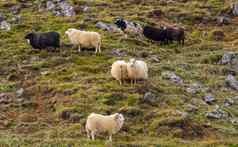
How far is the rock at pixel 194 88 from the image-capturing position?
29828 mm

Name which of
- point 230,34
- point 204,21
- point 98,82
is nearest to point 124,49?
point 98,82

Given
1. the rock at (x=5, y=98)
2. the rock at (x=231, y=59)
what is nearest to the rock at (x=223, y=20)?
the rock at (x=231, y=59)

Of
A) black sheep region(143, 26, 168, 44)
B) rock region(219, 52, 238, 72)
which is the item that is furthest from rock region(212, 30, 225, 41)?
rock region(219, 52, 238, 72)

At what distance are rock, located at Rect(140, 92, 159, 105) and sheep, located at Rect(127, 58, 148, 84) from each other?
1.84 meters

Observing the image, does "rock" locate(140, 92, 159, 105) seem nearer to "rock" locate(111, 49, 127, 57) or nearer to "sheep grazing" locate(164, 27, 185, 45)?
"rock" locate(111, 49, 127, 57)

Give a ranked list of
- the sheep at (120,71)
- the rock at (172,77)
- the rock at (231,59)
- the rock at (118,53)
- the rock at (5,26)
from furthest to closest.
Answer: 1. the rock at (5,26)
2. the rock at (118,53)
3. the rock at (231,59)
4. the rock at (172,77)
5. the sheep at (120,71)

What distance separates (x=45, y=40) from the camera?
36406mm

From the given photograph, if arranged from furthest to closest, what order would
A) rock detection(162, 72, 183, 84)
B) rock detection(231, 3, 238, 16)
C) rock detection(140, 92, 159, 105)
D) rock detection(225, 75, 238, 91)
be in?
1. rock detection(231, 3, 238, 16)
2. rock detection(225, 75, 238, 91)
3. rock detection(162, 72, 183, 84)
4. rock detection(140, 92, 159, 105)

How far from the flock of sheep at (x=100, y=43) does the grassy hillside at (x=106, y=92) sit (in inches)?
18.3

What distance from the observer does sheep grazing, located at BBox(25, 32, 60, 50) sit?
3635 cm

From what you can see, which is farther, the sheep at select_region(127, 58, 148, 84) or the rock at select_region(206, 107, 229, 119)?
the sheep at select_region(127, 58, 148, 84)

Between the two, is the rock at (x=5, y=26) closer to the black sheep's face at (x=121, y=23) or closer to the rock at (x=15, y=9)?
the rock at (x=15, y=9)

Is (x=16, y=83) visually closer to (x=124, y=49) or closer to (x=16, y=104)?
(x=16, y=104)

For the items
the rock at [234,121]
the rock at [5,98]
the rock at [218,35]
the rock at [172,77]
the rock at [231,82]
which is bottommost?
the rock at [218,35]
